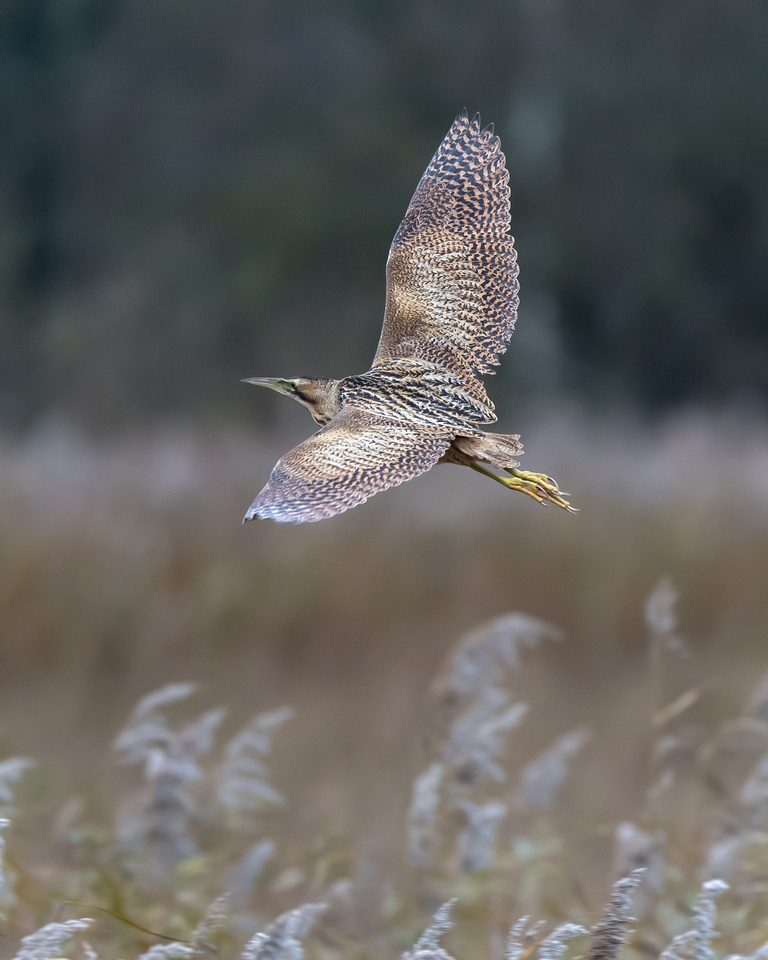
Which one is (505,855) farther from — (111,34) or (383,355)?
(111,34)

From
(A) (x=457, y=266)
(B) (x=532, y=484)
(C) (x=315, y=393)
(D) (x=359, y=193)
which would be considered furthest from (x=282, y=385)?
(D) (x=359, y=193)

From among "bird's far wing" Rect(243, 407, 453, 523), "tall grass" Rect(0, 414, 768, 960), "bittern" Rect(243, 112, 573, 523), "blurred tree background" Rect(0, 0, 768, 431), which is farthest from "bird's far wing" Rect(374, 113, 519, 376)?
"blurred tree background" Rect(0, 0, 768, 431)

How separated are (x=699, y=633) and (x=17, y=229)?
31.8 ft

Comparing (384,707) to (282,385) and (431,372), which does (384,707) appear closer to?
(431,372)

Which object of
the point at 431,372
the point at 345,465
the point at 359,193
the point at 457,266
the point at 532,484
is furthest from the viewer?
the point at 359,193

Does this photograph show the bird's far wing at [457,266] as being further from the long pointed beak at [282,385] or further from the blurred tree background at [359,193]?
the blurred tree background at [359,193]

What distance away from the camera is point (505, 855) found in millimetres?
2967

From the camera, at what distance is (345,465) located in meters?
2.18

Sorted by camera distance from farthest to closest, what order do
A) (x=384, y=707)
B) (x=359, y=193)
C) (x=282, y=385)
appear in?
1. (x=359, y=193)
2. (x=384, y=707)
3. (x=282, y=385)

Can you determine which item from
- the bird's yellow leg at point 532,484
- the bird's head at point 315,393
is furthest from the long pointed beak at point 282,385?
the bird's yellow leg at point 532,484

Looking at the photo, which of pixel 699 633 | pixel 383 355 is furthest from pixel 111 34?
pixel 383 355

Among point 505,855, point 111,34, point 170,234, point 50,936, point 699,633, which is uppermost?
point 111,34

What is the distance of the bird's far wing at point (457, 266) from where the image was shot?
2.76 m

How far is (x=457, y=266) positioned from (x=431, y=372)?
35 cm
